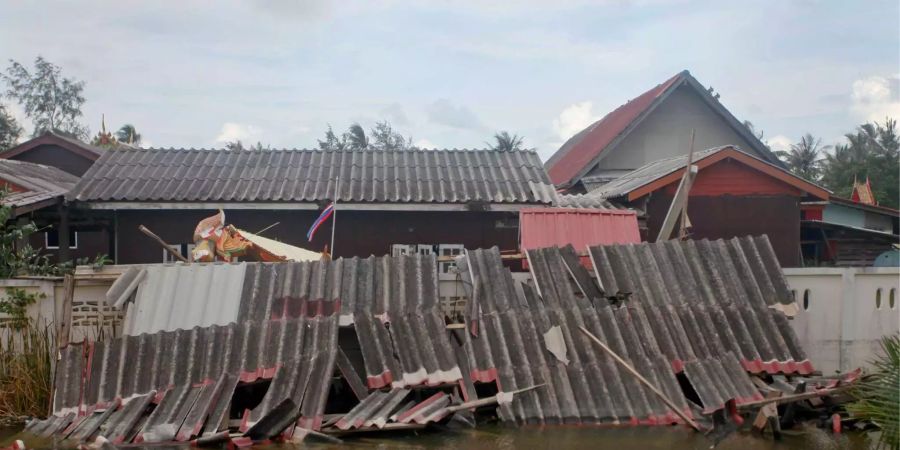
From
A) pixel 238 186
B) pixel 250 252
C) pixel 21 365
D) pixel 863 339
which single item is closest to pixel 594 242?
pixel 863 339

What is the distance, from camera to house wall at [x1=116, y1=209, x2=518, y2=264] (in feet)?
44.1

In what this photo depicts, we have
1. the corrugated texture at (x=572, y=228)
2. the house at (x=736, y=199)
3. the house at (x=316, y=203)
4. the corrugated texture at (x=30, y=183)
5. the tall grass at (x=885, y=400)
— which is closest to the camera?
the tall grass at (x=885, y=400)

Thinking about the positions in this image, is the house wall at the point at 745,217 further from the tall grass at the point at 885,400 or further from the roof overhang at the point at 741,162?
the tall grass at the point at 885,400

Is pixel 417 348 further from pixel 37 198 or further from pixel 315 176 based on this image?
pixel 37 198

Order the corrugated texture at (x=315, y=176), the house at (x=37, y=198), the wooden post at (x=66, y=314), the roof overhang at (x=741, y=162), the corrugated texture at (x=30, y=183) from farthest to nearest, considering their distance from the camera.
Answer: the roof overhang at (x=741, y=162) → the corrugated texture at (x=315, y=176) → the corrugated texture at (x=30, y=183) → the house at (x=37, y=198) → the wooden post at (x=66, y=314)

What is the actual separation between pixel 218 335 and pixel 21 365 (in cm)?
247

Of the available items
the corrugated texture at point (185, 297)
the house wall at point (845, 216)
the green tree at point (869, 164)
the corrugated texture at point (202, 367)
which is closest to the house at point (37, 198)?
the corrugated texture at point (185, 297)

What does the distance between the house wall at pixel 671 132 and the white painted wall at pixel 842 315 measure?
1168 centimetres

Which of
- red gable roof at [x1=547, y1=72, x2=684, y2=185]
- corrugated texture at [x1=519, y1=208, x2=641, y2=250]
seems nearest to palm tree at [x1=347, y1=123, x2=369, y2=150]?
red gable roof at [x1=547, y1=72, x2=684, y2=185]

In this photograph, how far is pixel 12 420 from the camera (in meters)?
8.62

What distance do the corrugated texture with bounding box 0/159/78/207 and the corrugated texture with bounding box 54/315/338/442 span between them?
4.54 m

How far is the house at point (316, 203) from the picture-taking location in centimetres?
1307

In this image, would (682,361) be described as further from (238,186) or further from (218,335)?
(238,186)

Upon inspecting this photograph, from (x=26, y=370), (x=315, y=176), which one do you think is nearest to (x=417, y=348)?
(x=26, y=370)
